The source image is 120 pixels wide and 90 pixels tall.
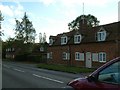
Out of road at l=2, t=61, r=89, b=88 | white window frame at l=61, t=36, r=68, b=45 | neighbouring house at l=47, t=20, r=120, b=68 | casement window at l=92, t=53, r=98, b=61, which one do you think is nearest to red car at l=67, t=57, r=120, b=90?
road at l=2, t=61, r=89, b=88

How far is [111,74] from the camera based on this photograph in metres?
5.12

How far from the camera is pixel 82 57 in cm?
4456

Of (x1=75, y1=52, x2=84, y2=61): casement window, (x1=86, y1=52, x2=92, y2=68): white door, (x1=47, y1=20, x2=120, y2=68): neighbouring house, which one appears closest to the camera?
(x1=47, y1=20, x2=120, y2=68): neighbouring house

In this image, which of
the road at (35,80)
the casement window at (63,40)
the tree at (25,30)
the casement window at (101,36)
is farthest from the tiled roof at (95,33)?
the tree at (25,30)

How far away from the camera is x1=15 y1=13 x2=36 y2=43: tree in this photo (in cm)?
7969

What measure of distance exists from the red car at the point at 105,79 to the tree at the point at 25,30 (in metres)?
74.0

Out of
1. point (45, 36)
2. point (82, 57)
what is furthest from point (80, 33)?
point (45, 36)

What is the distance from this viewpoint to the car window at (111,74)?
16.3 feet

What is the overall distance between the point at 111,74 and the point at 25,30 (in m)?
76.4

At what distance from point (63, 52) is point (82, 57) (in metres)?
7.35

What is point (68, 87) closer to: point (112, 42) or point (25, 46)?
point (112, 42)

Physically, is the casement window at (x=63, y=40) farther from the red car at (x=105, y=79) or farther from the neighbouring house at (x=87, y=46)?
the red car at (x=105, y=79)

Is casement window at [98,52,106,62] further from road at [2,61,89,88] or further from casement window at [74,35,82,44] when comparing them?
road at [2,61,89,88]

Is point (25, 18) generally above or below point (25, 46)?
above
